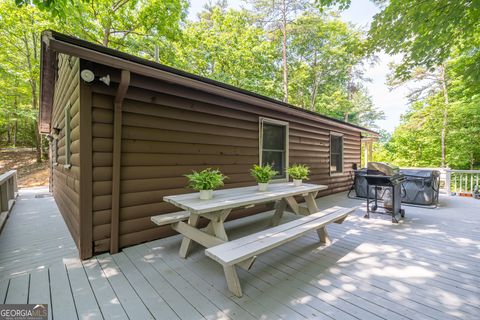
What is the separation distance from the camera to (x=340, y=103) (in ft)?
46.3

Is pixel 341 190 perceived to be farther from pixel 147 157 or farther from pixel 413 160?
pixel 413 160

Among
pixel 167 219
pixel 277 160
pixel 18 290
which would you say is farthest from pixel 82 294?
pixel 277 160

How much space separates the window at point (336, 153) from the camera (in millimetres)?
6770

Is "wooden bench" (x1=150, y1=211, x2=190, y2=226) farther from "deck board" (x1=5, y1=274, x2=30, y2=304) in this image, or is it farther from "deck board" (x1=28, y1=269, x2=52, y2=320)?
"deck board" (x1=5, y1=274, x2=30, y2=304)

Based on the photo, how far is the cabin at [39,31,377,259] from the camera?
2.33 metres

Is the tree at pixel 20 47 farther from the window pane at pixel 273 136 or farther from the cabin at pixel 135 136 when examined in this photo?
the window pane at pixel 273 136

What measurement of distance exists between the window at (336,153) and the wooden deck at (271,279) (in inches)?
149

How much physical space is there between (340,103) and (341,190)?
931 centimetres

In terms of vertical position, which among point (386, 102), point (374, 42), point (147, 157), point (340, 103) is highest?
point (386, 102)

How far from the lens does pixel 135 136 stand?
272 cm

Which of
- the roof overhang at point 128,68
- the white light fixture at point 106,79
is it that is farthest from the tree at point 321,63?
the white light fixture at point 106,79

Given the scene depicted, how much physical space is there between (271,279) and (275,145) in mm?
3271

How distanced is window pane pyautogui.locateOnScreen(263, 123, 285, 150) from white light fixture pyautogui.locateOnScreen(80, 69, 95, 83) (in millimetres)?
3151

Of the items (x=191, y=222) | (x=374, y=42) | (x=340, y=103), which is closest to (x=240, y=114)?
(x=191, y=222)
